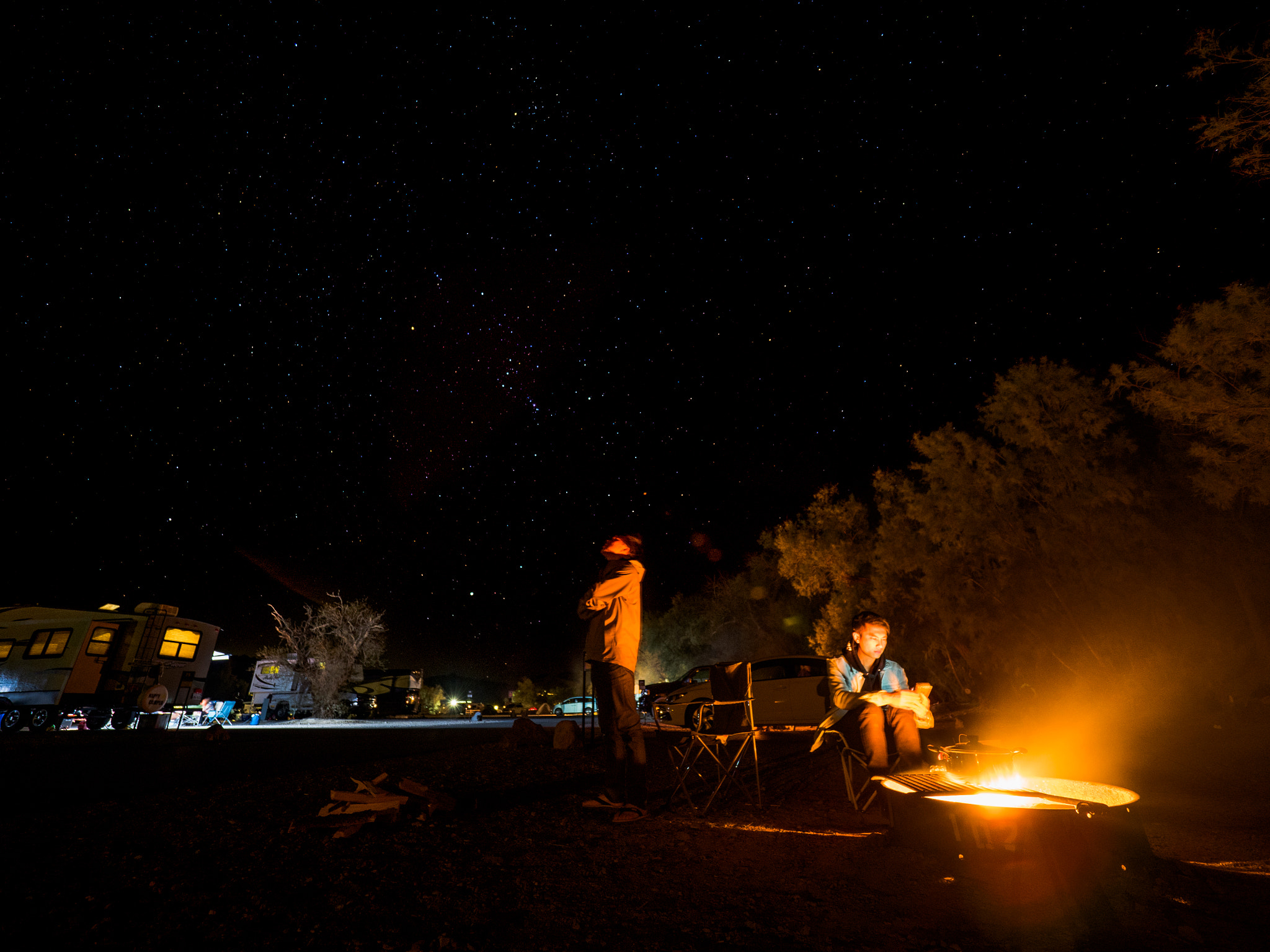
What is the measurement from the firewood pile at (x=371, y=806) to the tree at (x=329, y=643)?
2134 centimetres

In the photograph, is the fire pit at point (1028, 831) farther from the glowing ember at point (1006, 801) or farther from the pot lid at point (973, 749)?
the pot lid at point (973, 749)

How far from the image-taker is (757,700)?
11.3m

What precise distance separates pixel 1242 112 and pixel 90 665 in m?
22.4

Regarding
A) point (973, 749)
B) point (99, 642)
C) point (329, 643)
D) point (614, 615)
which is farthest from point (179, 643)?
point (973, 749)

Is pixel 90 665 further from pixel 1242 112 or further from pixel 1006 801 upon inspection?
pixel 1242 112

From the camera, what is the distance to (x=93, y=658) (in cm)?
1388

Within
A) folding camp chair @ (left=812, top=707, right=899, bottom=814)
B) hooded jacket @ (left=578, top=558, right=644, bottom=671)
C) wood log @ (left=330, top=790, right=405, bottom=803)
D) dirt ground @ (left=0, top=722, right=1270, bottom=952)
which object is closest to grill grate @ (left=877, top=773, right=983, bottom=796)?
dirt ground @ (left=0, top=722, right=1270, bottom=952)

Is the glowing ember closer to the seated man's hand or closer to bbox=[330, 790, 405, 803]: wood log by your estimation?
the seated man's hand

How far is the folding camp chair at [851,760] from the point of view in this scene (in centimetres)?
345

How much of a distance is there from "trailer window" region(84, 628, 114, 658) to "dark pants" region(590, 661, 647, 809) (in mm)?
16595

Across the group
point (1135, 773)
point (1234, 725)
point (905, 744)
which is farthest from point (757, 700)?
point (905, 744)

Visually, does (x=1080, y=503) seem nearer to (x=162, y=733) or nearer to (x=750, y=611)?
(x=750, y=611)

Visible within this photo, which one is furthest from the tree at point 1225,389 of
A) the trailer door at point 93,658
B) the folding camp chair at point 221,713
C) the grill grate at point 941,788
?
the trailer door at point 93,658

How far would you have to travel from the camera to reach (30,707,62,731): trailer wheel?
12.0m
